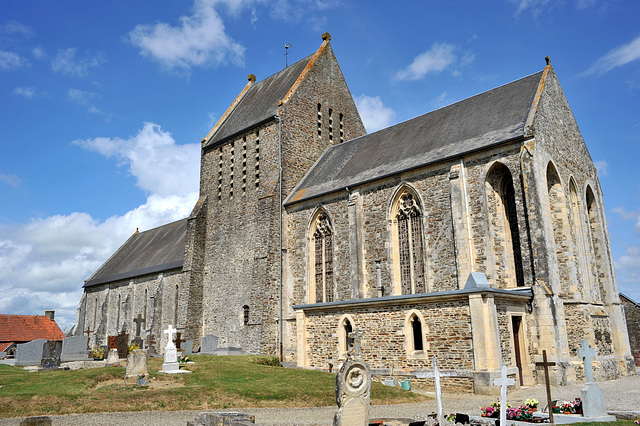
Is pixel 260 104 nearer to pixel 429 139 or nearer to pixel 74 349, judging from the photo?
pixel 429 139

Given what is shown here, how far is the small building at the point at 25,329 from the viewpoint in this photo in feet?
144

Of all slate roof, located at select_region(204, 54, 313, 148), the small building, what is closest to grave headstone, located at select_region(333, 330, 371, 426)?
slate roof, located at select_region(204, 54, 313, 148)

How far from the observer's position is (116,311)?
1606 inches

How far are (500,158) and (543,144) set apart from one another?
Result: 182 cm

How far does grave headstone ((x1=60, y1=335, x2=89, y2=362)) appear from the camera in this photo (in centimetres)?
2266

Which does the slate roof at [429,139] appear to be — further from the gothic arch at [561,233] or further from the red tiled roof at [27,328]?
the red tiled roof at [27,328]

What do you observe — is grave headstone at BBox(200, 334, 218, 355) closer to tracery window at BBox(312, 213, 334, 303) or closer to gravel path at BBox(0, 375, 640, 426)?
tracery window at BBox(312, 213, 334, 303)

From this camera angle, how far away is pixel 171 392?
13.6m

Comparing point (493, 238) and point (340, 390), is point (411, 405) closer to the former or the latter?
point (340, 390)

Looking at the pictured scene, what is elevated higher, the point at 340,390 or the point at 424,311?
the point at 424,311

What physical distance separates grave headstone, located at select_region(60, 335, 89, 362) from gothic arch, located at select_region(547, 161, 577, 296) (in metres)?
20.1

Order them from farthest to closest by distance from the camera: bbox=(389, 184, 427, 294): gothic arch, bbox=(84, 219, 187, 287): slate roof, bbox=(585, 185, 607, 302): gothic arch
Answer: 1. bbox=(84, 219, 187, 287): slate roof
2. bbox=(585, 185, 607, 302): gothic arch
3. bbox=(389, 184, 427, 294): gothic arch

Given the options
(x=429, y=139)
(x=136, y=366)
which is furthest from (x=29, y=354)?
(x=429, y=139)

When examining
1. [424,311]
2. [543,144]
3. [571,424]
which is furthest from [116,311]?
[571,424]
